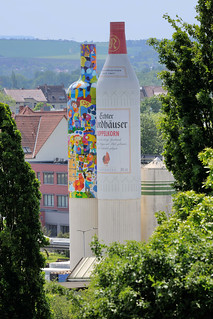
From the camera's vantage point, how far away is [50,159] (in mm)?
96250

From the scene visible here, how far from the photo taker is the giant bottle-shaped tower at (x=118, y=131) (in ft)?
124

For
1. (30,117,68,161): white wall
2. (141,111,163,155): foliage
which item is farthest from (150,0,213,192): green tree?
(141,111,163,155): foliage

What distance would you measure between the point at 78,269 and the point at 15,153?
1216 cm

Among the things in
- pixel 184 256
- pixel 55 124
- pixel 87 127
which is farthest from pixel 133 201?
pixel 55 124

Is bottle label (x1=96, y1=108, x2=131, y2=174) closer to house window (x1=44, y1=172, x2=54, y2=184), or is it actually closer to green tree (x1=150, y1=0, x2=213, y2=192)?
green tree (x1=150, y1=0, x2=213, y2=192)

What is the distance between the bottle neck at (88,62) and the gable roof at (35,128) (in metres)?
55.1

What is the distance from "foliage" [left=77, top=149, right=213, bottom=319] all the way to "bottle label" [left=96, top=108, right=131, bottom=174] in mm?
17368

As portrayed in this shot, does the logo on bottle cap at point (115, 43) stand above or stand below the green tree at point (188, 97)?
above

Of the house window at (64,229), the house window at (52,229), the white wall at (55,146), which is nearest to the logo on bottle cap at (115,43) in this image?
the house window at (52,229)

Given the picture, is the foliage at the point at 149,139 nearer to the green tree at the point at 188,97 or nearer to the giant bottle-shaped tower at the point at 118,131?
the giant bottle-shaped tower at the point at 118,131

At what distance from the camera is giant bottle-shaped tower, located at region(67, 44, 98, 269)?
40.1 m

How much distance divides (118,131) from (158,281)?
19.7 meters

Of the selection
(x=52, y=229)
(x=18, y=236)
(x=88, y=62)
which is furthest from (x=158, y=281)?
(x=52, y=229)

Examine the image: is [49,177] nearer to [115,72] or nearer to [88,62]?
[88,62]
